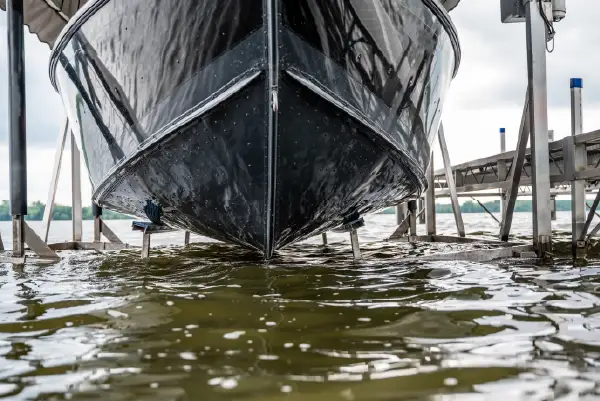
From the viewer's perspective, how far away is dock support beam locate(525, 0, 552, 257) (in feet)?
13.1

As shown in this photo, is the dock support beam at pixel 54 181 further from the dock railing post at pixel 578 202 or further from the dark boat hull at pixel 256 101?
the dock railing post at pixel 578 202

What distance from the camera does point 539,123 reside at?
4066 mm

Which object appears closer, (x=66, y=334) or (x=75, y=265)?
(x=66, y=334)

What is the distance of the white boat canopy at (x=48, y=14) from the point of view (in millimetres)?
6773

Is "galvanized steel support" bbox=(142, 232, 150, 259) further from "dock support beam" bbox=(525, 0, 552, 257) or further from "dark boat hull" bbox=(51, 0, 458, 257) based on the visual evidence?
"dock support beam" bbox=(525, 0, 552, 257)

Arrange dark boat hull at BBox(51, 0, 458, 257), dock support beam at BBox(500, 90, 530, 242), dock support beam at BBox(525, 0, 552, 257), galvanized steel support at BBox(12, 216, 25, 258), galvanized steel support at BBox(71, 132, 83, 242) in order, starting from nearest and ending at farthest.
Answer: dark boat hull at BBox(51, 0, 458, 257) → dock support beam at BBox(525, 0, 552, 257) → galvanized steel support at BBox(12, 216, 25, 258) → dock support beam at BBox(500, 90, 530, 242) → galvanized steel support at BBox(71, 132, 83, 242)

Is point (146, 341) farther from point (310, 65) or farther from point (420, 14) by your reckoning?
point (420, 14)

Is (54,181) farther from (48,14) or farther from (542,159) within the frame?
(542,159)

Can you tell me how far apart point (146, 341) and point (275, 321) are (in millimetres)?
476

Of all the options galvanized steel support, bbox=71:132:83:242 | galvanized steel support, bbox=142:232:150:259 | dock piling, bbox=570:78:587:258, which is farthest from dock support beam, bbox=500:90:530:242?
galvanized steel support, bbox=71:132:83:242

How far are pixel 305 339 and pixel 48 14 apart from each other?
23.3 feet

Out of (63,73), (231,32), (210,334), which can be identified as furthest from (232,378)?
(63,73)

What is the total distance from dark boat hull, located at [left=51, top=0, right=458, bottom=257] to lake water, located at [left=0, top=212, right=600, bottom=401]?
56 cm

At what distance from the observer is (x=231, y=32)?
100 inches
